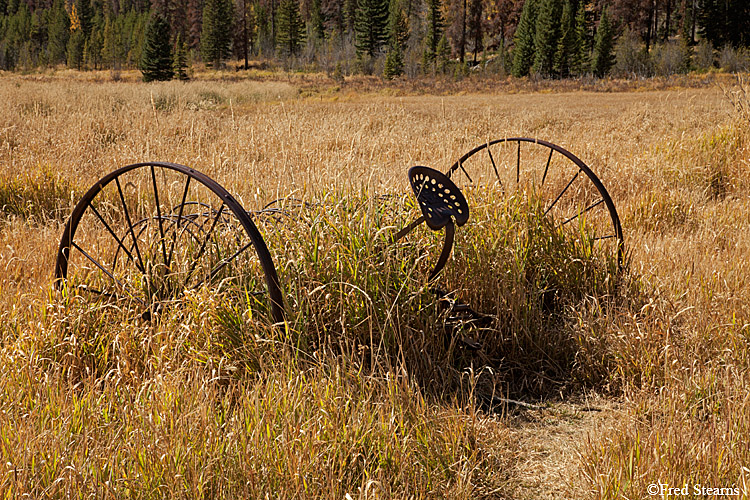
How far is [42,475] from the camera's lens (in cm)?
190

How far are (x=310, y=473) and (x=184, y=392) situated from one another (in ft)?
2.01

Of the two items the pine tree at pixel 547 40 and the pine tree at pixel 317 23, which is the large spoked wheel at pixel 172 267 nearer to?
the pine tree at pixel 547 40

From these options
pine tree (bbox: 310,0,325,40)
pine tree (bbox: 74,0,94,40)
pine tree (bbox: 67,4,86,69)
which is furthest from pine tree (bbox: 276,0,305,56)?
pine tree (bbox: 74,0,94,40)

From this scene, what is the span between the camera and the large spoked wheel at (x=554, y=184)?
3758 mm

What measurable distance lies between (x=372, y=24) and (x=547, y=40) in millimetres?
31391

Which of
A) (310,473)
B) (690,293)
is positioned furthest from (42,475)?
(690,293)

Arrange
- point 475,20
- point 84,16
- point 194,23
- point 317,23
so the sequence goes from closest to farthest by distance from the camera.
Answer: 1. point 475,20
2. point 317,23
3. point 194,23
4. point 84,16

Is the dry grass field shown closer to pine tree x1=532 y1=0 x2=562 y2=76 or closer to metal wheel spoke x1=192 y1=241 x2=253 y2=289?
metal wheel spoke x1=192 y1=241 x2=253 y2=289

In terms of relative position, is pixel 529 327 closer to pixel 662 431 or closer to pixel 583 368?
pixel 583 368

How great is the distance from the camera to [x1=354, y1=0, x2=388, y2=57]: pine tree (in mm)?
78312

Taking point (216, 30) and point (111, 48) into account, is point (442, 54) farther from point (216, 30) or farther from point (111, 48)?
point (111, 48)

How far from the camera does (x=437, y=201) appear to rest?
8.98 feet

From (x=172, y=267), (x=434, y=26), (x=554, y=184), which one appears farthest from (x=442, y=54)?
(x=172, y=267)

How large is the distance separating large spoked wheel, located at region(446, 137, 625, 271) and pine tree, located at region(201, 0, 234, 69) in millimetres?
77100
